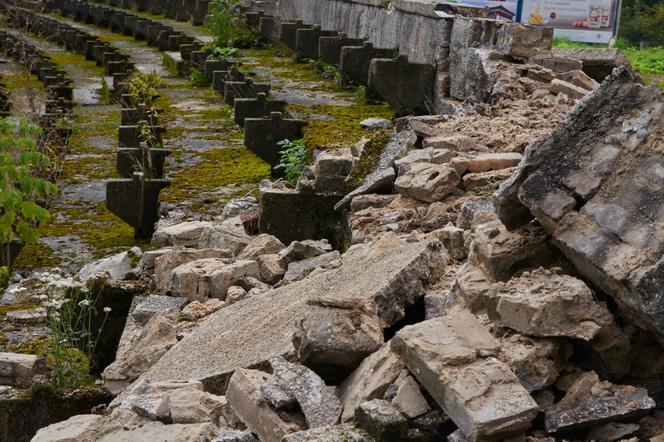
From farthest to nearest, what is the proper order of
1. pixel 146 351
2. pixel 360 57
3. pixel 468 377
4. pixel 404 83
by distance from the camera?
1. pixel 360 57
2. pixel 404 83
3. pixel 146 351
4. pixel 468 377

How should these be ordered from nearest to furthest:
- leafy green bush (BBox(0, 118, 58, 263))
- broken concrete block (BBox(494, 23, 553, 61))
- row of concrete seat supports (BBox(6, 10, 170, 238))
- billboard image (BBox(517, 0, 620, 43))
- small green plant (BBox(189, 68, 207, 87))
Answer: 1. leafy green bush (BBox(0, 118, 58, 263))
2. row of concrete seat supports (BBox(6, 10, 170, 238))
3. broken concrete block (BBox(494, 23, 553, 61))
4. small green plant (BBox(189, 68, 207, 87))
5. billboard image (BBox(517, 0, 620, 43))

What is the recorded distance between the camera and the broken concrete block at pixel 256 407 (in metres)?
4.00

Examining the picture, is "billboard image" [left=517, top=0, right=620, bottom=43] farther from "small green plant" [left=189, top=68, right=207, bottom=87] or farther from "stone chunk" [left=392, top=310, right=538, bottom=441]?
"stone chunk" [left=392, top=310, right=538, bottom=441]

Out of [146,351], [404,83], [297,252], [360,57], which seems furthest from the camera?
[360,57]

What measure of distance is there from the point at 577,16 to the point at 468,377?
20.7m

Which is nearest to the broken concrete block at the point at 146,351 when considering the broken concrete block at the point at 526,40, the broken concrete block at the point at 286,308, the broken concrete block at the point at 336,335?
the broken concrete block at the point at 286,308

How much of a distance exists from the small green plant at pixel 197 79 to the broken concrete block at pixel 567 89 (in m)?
9.47

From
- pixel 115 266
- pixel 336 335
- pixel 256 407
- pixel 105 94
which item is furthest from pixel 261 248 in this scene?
pixel 105 94

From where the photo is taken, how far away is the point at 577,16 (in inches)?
926

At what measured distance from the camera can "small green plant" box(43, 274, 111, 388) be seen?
648 centimetres

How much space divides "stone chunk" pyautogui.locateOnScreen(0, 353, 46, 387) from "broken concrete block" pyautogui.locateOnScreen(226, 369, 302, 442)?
2369mm

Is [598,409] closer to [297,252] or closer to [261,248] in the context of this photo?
[297,252]

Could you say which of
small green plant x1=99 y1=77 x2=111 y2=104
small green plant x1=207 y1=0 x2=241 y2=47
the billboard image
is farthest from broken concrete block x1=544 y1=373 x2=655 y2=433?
the billboard image

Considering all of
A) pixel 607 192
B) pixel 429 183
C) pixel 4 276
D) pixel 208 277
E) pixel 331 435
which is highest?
pixel 607 192
